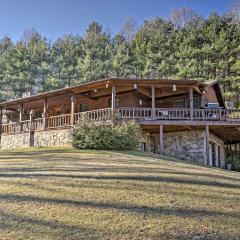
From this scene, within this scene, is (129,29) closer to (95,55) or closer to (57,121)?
(95,55)

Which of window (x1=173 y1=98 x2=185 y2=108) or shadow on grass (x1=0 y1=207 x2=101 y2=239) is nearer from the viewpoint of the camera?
shadow on grass (x1=0 y1=207 x2=101 y2=239)

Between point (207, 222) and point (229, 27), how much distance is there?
42.4m

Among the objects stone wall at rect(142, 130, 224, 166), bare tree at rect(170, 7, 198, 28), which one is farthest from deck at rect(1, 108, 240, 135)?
bare tree at rect(170, 7, 198, 28)

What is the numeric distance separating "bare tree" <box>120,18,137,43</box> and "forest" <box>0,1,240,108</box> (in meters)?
0.19

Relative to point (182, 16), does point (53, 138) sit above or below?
below

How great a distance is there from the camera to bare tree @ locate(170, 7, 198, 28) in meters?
54.0

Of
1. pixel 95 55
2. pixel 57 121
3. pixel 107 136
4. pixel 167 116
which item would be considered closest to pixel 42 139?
pixel 57 121

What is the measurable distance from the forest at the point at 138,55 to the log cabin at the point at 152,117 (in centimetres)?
1422

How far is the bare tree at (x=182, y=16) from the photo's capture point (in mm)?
54000

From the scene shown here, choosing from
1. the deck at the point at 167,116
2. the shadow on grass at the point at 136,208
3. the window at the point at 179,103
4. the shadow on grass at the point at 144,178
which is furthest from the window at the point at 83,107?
the shadow on grass at the point at 136,208

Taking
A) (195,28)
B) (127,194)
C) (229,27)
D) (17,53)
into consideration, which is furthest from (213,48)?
(127,194)

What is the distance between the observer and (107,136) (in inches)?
626

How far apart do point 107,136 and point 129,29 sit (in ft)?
153

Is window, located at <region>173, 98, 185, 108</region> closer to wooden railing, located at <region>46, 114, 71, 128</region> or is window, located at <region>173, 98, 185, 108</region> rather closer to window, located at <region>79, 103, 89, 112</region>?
window, located at <region>79, 103, 89, 112</region>
